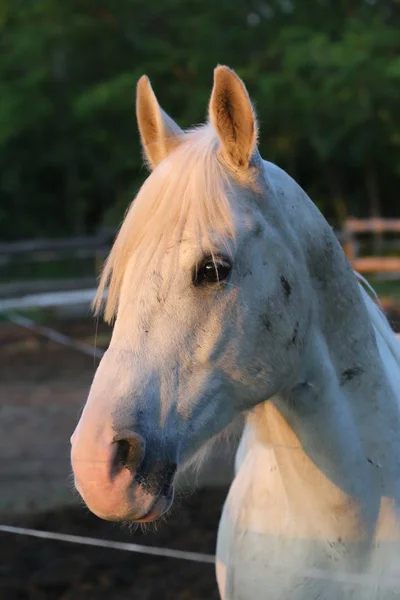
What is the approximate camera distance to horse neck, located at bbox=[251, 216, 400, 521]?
151 cm

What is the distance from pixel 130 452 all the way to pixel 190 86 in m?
16.8

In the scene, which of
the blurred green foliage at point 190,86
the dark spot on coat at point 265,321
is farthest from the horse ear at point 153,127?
the blurred green foliage at point 190,86

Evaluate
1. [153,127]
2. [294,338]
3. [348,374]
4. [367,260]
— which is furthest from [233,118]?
[367,260]

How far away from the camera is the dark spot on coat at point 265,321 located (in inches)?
53.6

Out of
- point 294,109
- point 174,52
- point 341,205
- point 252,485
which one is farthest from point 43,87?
point 252,485

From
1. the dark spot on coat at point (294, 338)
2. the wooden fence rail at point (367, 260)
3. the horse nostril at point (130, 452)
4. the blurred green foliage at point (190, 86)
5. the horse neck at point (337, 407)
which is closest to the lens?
the horse nostril at point (130, 452)

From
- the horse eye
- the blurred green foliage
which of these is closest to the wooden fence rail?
the blurred green foliage

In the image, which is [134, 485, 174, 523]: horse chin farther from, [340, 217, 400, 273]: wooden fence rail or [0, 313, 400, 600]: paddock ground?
[340, 217, 400, 273]: wooden fence rail

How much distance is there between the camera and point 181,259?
4.25 feet

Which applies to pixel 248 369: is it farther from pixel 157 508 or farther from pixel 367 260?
pixel 367 260

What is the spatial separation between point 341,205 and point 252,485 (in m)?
18.1

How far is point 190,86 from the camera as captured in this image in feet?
56.2

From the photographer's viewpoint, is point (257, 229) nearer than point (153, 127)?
Yes

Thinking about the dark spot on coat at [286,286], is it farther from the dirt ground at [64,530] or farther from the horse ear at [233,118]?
the dirt ground at [64,530]
